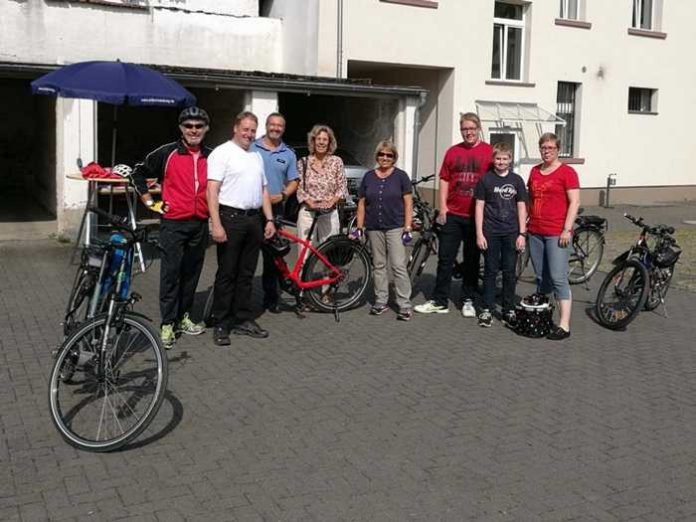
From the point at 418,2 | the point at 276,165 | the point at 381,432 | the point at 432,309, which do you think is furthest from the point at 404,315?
the point at 418,2

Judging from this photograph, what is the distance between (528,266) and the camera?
11.0m

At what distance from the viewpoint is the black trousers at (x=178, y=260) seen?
20.9ft

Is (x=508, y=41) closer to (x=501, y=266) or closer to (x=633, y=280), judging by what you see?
(x=633, y=280)

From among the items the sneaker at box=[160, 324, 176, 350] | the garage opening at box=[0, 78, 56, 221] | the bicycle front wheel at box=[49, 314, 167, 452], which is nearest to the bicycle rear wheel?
the sneaker at box=[160, 324, 176, 350]

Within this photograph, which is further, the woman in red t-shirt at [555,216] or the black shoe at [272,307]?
the black shoe at [272,307]

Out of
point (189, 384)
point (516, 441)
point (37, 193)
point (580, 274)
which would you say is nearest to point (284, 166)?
point (189, 384)

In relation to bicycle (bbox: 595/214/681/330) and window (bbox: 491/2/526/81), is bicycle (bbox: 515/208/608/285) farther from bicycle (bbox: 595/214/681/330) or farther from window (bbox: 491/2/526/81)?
window (bbox: 491/2/526/81)

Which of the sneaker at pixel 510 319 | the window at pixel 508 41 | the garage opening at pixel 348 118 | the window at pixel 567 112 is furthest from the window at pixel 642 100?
the sneaker at pixel 510 319

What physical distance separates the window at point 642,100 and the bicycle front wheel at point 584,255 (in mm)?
13837

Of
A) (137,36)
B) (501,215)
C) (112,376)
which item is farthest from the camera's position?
(137,36)

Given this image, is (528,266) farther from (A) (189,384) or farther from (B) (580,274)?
(A) (189,384)

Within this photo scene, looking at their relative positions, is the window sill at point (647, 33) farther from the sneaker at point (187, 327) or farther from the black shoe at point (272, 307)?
the sneaker at point (187, 327)

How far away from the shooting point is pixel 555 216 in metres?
7.18

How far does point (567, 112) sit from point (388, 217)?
15.2 metres
